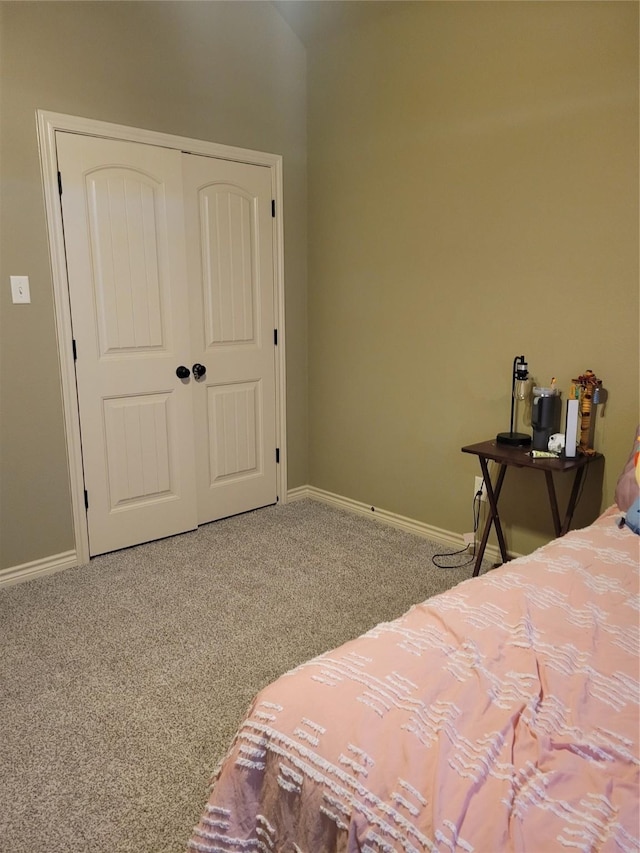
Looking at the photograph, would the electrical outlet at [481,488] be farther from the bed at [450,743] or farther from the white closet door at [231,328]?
the bed at [450,743]

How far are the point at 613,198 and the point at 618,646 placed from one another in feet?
6.11

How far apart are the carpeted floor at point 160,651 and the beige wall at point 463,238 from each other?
1.69ft

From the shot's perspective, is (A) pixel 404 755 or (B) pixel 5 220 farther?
(B) pixel 5 220

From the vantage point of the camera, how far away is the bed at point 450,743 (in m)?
0.86

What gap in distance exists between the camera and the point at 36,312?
275cm

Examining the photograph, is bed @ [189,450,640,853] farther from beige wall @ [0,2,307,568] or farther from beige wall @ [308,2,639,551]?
beige wall @ [0,2,307,568]

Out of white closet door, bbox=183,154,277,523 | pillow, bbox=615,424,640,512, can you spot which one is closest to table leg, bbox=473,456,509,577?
pillow, bbox=615,424,640,512

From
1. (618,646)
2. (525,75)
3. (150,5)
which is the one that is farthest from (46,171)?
(618,646)

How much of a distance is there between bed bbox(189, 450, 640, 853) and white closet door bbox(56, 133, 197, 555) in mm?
2163

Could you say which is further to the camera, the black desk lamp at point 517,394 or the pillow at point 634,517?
the black desk lamp at point 517,394

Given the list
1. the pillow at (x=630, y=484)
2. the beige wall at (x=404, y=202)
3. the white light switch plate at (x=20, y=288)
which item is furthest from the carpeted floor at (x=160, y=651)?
the white light switch plate at (x=20, y=288)

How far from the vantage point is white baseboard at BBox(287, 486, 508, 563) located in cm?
318

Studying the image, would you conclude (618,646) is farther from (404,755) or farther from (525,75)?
(525,75)

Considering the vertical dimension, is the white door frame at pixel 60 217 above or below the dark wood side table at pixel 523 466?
above
